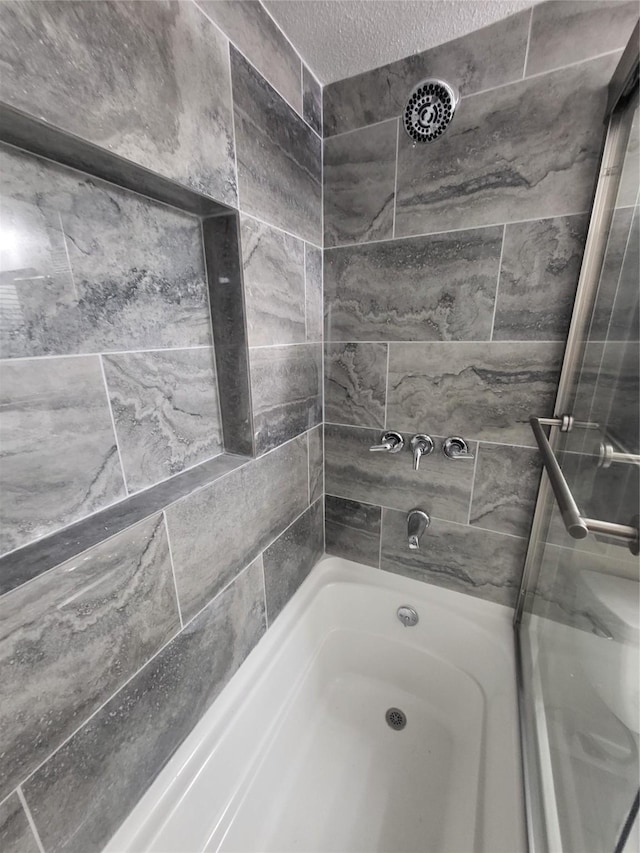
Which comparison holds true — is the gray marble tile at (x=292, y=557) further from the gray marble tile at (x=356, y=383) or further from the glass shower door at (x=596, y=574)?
the glass shower door at (x=596, y=574)

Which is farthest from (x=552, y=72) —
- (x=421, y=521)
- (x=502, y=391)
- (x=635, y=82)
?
(x=421, y=521)

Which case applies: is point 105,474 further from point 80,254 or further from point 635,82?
point 635,82

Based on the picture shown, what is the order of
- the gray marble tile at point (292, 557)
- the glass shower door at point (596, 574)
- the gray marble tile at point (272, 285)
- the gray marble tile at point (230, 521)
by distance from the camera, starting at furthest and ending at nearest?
the gray marble tile at point (292, 557) → the gray marble tile at point (272, 285) → the gray marble tile at point (230, 521) → the glass shower door at point (596, 574)

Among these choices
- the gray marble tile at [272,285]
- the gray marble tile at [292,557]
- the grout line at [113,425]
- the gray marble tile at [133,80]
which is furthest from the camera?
the gray marble tile at [292,557]

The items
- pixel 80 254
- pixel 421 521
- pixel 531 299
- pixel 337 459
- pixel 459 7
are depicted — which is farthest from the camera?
pixel 337 459

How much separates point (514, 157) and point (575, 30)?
265mm

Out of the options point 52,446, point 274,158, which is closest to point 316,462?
point 52,446

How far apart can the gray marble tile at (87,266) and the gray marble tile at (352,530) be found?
91 centimetres

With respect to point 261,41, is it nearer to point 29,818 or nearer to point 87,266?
point 87,266

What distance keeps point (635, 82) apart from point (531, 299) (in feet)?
1.48

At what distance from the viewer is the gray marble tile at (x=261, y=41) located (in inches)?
28.9

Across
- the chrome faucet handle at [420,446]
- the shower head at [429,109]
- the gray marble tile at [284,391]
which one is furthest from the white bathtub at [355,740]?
the shower head at [429,109]

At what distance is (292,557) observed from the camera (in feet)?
4.05

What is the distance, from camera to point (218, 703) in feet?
3.01
